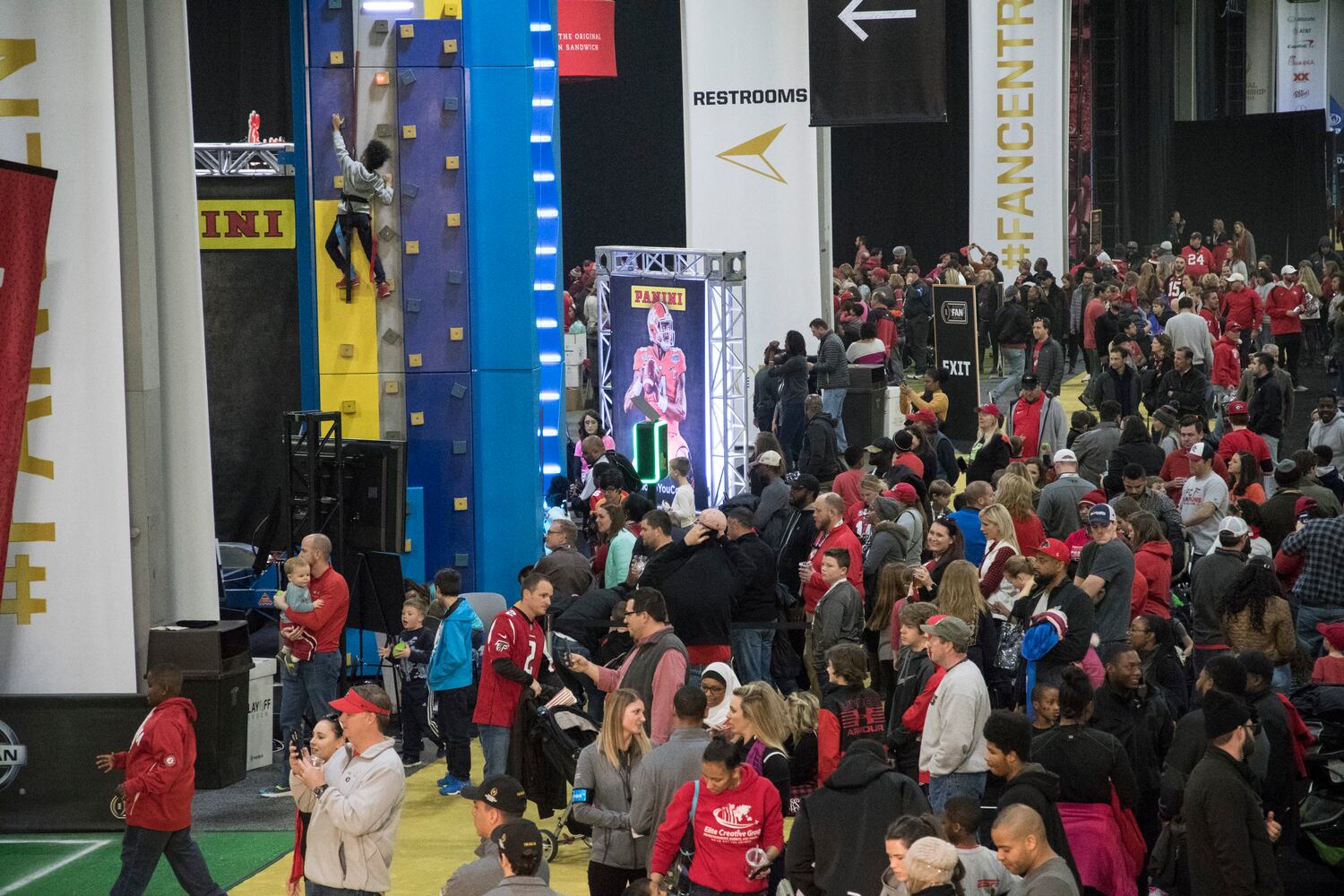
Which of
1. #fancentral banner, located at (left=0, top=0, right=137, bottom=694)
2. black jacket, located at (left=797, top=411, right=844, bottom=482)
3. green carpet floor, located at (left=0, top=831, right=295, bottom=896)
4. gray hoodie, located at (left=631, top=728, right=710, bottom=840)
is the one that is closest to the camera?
gray hoodie, located at (left=631, top=728, right=710, bottom=840)

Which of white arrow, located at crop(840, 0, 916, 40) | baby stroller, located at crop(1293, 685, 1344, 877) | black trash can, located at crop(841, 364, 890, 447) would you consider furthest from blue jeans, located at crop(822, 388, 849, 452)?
baby stroller, located at crop(1293, 685, 1344, 877)

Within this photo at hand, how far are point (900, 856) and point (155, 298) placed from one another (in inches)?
233

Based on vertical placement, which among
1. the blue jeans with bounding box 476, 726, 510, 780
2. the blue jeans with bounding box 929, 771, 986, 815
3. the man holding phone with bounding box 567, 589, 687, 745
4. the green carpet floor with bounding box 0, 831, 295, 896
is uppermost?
the man holding phone with bounding box 567, 589, 687, 745

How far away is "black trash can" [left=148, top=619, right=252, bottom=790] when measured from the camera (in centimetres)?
937

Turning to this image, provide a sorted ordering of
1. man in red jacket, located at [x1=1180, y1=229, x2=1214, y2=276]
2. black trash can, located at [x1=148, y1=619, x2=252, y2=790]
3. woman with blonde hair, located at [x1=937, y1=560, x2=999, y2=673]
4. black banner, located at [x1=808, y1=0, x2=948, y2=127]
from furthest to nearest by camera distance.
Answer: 1. man in red jacket, located at [x1=1180, y1=229, x2=1214, y2=276]
2. black banner, located at [x1=808, y1=0, x2=948, y2=127]
3. black trash can, located at [x1=148, y1=619, x2=252, y2=790]
4. woman with blonde hair, located at [x1=937, y1=560, x2=999, y2=673]

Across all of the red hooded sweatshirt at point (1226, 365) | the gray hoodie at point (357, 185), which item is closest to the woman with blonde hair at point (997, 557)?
the gray hoodie at point (357, 185)

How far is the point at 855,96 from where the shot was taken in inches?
602

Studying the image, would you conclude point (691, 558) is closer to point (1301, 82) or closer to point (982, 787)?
point (982, 787)

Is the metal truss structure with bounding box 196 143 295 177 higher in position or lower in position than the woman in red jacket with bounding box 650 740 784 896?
higher

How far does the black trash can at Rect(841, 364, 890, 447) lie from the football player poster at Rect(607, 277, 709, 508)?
299 centimetres

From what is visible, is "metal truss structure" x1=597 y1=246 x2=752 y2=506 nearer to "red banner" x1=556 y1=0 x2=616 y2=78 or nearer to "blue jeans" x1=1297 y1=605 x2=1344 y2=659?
"blue jeans" x1=1297 y1=605 x2=1344 y2=659

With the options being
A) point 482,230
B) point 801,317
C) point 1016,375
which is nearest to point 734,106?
point 801,317

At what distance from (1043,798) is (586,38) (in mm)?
18866

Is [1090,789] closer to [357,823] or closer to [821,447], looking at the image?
[357,823]
